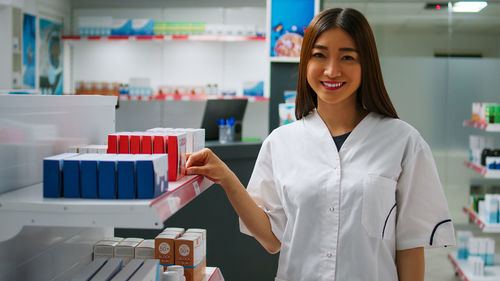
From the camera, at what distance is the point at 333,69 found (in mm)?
1821

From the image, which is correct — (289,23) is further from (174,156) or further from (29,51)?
(29,51)

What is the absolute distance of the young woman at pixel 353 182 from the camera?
1.84 meters

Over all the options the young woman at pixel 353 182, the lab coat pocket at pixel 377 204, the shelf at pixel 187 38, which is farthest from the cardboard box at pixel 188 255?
the shelf at pixel 187 38

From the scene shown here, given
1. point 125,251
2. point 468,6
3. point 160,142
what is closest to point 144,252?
point 125,251

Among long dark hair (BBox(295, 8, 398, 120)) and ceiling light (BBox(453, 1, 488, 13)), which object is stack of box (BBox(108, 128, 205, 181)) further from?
ceiling light (BBox(453, 1, 488, 13))

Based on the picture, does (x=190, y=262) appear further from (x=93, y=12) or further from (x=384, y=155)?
(x=93, y=12)

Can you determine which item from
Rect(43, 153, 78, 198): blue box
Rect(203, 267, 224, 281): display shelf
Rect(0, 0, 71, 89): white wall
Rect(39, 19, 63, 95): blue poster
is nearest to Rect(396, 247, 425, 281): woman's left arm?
Rect(203, 267, 224, 281): display shelf

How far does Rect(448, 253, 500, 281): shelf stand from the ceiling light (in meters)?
2.71

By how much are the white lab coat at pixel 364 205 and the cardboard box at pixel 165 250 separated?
0.44m

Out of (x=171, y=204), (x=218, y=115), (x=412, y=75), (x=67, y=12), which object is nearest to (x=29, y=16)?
(x=67, y=12)

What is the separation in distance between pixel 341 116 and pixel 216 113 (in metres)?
3.15

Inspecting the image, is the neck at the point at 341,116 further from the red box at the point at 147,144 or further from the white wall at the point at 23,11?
the white wall at the point at 23,11

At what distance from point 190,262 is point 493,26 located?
17.5 feet

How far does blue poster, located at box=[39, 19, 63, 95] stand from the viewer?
24.1ft
